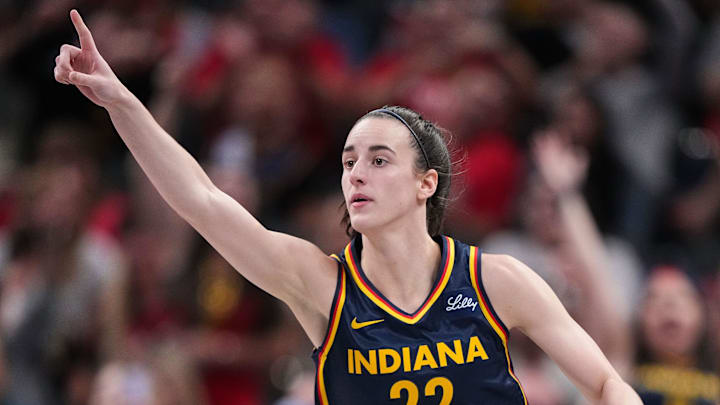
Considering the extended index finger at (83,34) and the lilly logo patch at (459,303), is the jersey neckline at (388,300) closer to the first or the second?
the lilly logo patch at (459,303)

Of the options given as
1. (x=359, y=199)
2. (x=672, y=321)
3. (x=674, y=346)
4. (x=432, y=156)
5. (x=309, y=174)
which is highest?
(x=309, y=174)

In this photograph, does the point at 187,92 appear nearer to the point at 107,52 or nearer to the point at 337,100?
the point at 107,52

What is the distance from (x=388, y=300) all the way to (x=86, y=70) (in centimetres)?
140

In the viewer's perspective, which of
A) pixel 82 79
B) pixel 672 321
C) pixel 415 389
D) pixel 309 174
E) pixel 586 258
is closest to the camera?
pixel 82 79

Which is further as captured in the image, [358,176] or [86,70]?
[358,176]

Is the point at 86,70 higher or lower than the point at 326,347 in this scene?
higher

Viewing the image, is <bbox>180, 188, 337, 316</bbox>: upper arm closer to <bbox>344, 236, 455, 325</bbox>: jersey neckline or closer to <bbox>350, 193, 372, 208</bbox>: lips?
<bbox>344, 236, 455, 325</bbox>: jersey neckline

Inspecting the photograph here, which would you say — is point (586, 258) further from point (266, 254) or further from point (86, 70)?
point (86, 70)

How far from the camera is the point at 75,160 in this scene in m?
8.05

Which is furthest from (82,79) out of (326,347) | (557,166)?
(557,166)

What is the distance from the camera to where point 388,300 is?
414 cm

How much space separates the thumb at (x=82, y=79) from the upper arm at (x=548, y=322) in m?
1.64

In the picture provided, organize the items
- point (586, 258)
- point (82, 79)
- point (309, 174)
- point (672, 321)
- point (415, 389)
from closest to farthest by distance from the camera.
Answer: point (82, 79) → point (415, 389) → point (586, 258) → point (672, 321) → point (309, 174)

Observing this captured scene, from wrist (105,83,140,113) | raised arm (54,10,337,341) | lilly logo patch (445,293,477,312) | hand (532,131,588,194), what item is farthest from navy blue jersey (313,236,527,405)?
hand (532,131,588,194)
